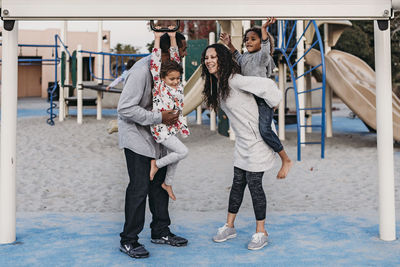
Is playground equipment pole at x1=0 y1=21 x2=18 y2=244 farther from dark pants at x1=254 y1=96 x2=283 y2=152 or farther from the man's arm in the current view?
dark pants at x1=254 y1=96 x2=283 y2=152

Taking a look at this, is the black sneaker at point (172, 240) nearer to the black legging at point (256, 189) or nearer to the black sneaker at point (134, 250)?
the black sneaker at point (134, 250)

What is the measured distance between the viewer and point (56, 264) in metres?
2.98

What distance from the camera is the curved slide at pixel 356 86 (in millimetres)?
9070

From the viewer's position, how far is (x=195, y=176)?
6.89m

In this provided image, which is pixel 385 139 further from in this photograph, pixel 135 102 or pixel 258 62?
pixel 135 102

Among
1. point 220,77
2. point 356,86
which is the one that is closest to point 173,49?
point 220,77

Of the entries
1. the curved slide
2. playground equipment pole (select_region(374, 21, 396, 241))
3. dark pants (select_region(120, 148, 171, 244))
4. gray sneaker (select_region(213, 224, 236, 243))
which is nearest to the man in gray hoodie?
dark pants (select_region(120, 148, 171, 244))

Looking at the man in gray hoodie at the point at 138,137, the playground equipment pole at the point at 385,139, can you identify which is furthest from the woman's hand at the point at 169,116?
the playground equipment pole at the point at 385,139

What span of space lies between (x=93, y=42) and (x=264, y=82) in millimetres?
31524

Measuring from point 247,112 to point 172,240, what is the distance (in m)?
1.10
